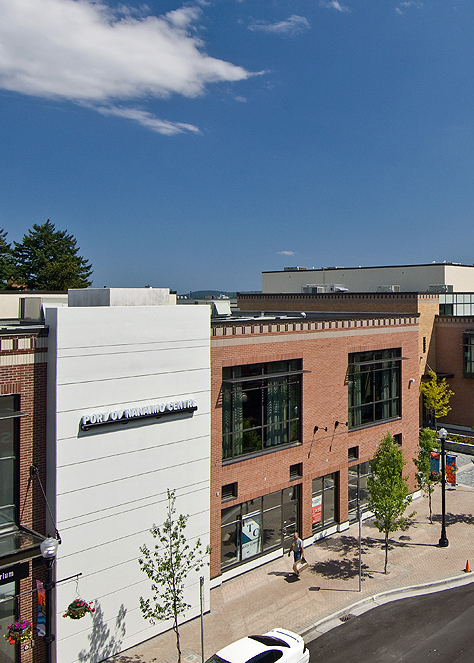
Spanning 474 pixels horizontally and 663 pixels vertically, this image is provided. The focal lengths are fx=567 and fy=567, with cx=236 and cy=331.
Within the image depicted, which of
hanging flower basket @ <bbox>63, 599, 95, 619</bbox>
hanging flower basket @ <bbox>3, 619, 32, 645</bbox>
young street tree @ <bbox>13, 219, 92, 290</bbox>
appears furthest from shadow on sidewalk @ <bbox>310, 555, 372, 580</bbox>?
young street tree @ <bbox>13, 219, 92, 290</bbox>

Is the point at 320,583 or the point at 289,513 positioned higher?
the point at 289,513

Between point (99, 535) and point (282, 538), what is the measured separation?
34.7 feet

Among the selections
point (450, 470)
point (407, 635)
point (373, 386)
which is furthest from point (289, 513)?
point (450, 470)

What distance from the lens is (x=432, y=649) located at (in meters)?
18.2

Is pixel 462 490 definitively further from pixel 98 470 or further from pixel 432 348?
pixel 98 470

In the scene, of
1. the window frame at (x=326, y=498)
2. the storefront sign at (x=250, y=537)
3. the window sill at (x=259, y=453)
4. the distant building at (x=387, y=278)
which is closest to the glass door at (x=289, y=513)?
the window frame at (x=326, y=498)

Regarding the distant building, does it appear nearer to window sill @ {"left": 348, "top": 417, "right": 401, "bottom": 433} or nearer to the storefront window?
window sill @ {"left": 348, "top": 417, "right": 401, "bottom": 433}

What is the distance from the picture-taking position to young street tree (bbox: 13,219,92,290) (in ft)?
263

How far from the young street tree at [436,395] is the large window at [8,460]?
3663 cm

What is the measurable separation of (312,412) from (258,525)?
557 cm

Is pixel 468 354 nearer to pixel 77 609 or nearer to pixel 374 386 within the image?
pixel 374 386

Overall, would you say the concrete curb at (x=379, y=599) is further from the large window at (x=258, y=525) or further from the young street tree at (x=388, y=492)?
the large window at (x=258, y=525)

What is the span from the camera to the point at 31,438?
16.4 metres

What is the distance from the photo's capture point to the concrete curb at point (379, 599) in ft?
63.6
